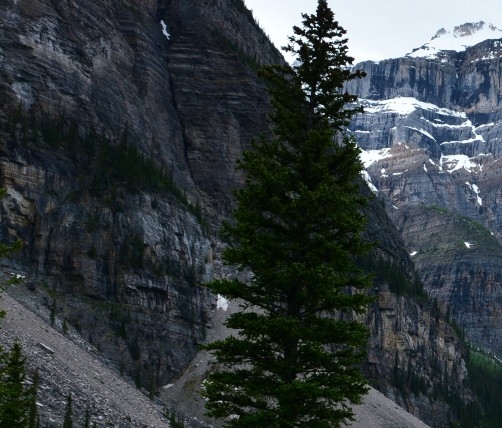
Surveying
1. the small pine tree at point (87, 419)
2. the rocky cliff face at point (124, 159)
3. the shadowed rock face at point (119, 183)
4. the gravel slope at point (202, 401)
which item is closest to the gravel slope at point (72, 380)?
the small pine tree at point (87, 419)

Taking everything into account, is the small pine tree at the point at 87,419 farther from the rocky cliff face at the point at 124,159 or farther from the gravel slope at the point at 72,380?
the rocky cliff face at the point at 124,159

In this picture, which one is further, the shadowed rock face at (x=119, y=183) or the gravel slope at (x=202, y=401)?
the shadowed rock face at (x=119, y=183)

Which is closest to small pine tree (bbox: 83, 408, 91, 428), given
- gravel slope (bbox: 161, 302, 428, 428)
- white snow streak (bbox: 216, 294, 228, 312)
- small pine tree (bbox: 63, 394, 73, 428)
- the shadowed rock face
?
small pine tree (bbox: 63, 394, 73, 428)

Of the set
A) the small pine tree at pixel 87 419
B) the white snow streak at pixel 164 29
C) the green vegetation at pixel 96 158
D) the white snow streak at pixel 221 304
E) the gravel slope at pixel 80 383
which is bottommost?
the small pine tree at pixel 87 419

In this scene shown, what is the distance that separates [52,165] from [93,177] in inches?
274

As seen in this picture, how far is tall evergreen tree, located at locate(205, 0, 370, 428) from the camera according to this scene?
2423 centimetres

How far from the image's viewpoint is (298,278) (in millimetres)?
24812

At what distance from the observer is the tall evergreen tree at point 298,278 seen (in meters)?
24.2

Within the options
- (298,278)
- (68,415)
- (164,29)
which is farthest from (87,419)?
(164,29)

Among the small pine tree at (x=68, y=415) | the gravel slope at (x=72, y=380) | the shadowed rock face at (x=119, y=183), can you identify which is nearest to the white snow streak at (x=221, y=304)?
the shadowed rock face at (x=119, y=183)

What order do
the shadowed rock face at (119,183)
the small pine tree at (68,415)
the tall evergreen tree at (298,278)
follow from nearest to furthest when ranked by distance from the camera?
the tall evergreen tree at (298,278) < the small pine tree at (68,415) < the shadowed rock face at (119,183)

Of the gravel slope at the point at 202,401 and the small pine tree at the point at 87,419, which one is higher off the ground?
the gravel slope at the point at 202,401

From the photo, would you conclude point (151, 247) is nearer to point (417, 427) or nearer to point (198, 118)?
point (198, 118)

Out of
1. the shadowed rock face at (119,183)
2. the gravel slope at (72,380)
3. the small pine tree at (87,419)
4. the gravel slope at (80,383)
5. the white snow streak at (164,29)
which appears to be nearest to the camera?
the small pine tree at (87,419)
